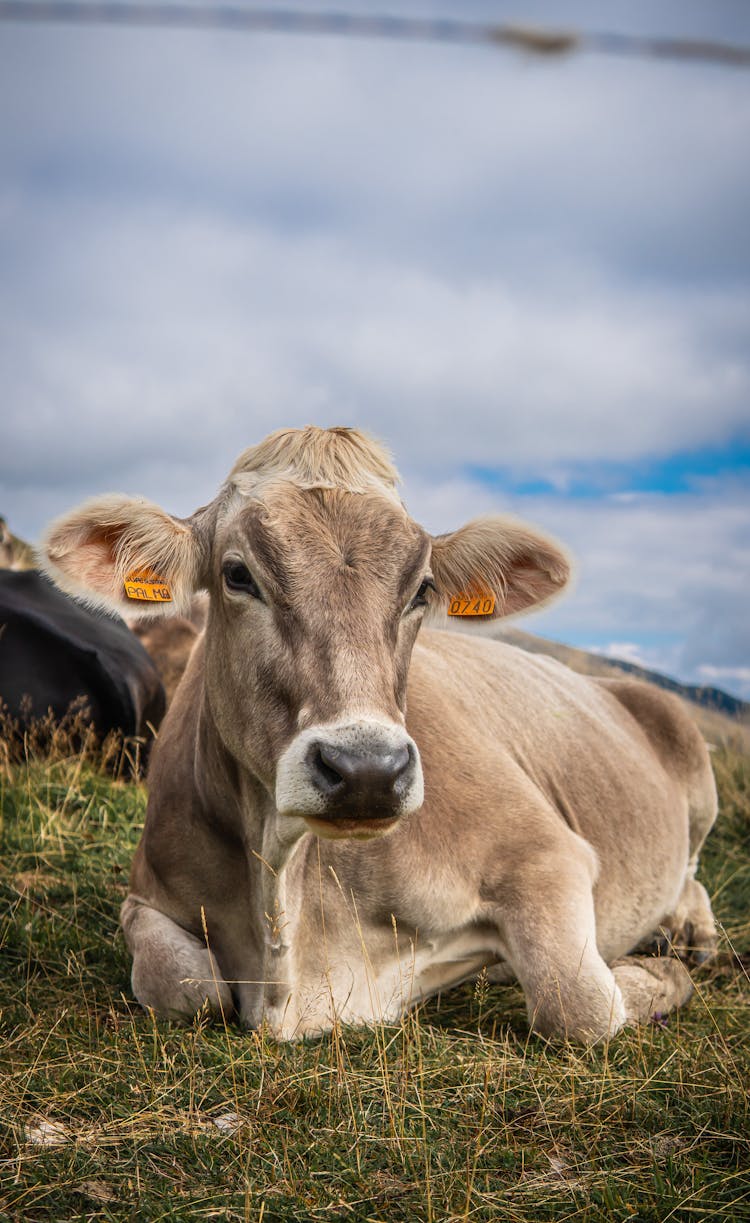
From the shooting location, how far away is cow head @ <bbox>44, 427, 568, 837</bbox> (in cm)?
329

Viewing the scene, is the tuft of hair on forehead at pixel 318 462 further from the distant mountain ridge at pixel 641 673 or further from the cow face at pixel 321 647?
the distant mountain ridge at pixel 641 673

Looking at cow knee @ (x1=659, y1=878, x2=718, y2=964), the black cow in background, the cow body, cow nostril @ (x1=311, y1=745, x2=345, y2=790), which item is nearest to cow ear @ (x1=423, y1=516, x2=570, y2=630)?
cow nostril @ (x1=311, y1=745, x2=345, y2=790)

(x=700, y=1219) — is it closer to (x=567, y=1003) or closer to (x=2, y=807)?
(x=567, y=1003)

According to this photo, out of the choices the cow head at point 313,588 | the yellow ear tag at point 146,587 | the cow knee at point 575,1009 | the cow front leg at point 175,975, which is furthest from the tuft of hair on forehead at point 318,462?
the cow knee at point 575,1009

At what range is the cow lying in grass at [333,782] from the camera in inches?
139

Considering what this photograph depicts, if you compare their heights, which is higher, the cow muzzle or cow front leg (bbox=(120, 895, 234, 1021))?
the cow muzzle

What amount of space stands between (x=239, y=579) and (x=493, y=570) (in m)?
1.13

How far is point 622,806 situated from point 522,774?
1101mm

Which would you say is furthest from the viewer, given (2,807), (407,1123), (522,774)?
(2,807)

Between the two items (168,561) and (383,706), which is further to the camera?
(168,561)

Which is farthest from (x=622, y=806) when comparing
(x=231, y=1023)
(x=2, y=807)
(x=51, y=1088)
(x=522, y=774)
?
(x=2, y=807)

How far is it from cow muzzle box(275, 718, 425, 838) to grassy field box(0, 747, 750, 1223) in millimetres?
813

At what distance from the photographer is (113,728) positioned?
8.42 m

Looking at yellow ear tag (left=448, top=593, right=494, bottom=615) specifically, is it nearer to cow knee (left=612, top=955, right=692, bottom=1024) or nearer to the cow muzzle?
the cow muzzle
